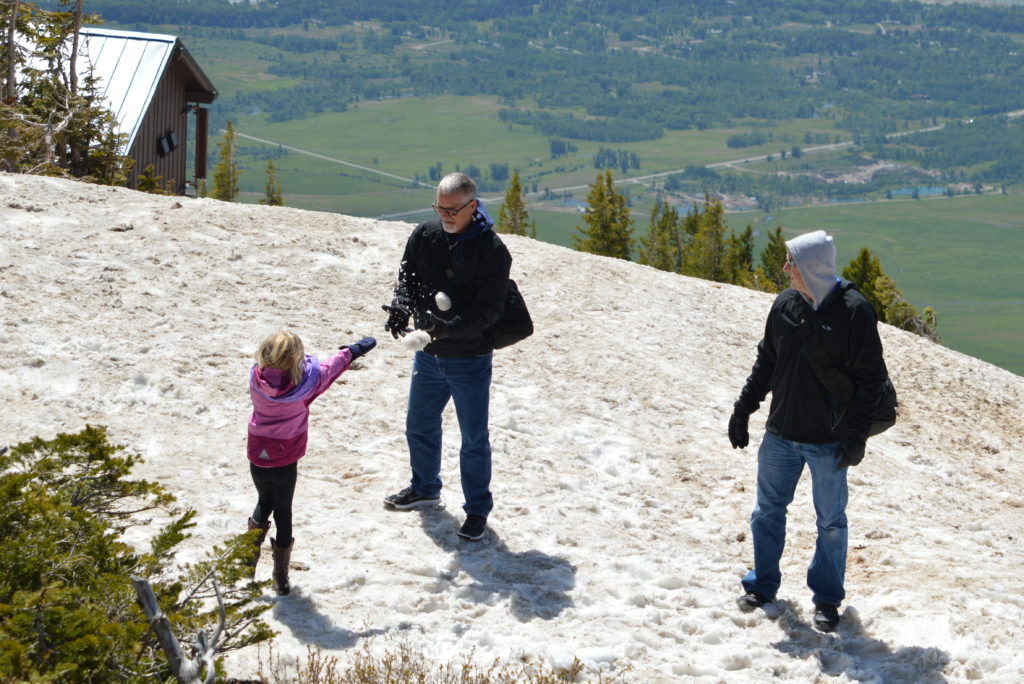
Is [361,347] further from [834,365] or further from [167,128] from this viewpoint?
[167,128]

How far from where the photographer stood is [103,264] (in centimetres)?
1179

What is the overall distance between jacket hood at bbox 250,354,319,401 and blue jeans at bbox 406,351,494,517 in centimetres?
107

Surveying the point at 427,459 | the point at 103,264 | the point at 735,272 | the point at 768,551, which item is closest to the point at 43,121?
the point at 103,264

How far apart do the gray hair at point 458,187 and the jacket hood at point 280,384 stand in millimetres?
1370

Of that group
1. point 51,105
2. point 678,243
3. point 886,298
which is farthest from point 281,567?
point 678,243

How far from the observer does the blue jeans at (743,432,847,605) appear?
6375 millimetres

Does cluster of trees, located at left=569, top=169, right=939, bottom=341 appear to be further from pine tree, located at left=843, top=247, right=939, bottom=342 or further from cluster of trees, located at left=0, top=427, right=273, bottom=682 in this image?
cluster of trees, located at left=0, top=427, right=273, bottom=682

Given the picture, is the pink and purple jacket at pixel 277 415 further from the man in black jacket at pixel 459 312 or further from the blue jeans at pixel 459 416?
the blue jeans at pixel 459 416

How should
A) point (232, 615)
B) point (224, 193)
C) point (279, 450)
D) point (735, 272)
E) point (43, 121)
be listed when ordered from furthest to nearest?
point (735, 272) < point (224, 193) < point (43, 121) < point (279, 450) < point (232, 615)

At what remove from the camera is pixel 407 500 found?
779cm

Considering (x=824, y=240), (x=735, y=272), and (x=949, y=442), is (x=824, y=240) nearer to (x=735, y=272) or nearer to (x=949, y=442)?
(x=949, y=442)

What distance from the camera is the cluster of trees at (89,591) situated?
14.1ft

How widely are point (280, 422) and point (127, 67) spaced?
2605 centimetres

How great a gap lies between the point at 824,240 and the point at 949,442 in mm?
6538
